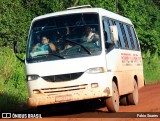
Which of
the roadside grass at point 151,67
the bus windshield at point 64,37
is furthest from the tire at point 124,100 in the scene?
the roadside grass at point 151,67

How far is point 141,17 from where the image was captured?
39719 mm

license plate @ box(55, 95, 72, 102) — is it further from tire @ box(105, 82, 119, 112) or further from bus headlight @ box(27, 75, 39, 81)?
tire @ box(105, 82, 119, 112)

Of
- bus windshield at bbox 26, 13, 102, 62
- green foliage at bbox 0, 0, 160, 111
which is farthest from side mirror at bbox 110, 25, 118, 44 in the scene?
green foliage at bbox 0, 0, 160, 111

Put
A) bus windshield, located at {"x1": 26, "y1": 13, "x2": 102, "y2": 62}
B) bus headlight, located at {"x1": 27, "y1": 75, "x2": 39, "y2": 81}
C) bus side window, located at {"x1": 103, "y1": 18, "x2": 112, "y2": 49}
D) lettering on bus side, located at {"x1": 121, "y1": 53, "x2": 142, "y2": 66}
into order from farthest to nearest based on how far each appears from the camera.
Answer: lettering on bus side, located at {"x1": 121, "y1": 53, "x2": 142, "y2": 66}, bus side window, located at {"x1": 103, "y1": 18, "x2": 112, "y2": 49}, bus windshield, located at {"x1": 26, "y1": 13, "x2": 102, "y2": 62}, bus headlight, located at {"x1": 27, "y1": 75, "x2": 39, "y2": 81}

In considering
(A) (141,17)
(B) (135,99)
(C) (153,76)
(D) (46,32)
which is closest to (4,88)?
(B) (135,99)

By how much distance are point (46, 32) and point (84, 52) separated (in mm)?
1226

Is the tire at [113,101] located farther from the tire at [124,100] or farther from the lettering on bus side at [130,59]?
the tire at [124,100]

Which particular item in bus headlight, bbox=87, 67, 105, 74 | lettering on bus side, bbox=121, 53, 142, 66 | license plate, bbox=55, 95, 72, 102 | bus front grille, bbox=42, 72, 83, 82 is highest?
lettering on bus side, bbox=121, 53, 142, 66

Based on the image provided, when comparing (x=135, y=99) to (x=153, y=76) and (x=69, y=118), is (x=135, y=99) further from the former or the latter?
(x=153, y=76)

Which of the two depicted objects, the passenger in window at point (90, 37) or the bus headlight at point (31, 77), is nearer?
the bus headlight at point (31, 77)

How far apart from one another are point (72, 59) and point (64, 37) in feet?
2.57

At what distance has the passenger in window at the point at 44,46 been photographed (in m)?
12.6

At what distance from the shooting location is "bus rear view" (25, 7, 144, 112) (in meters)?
12.1

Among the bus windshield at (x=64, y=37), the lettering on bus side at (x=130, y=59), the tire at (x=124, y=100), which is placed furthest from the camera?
the tire at (x=124, y=100)
